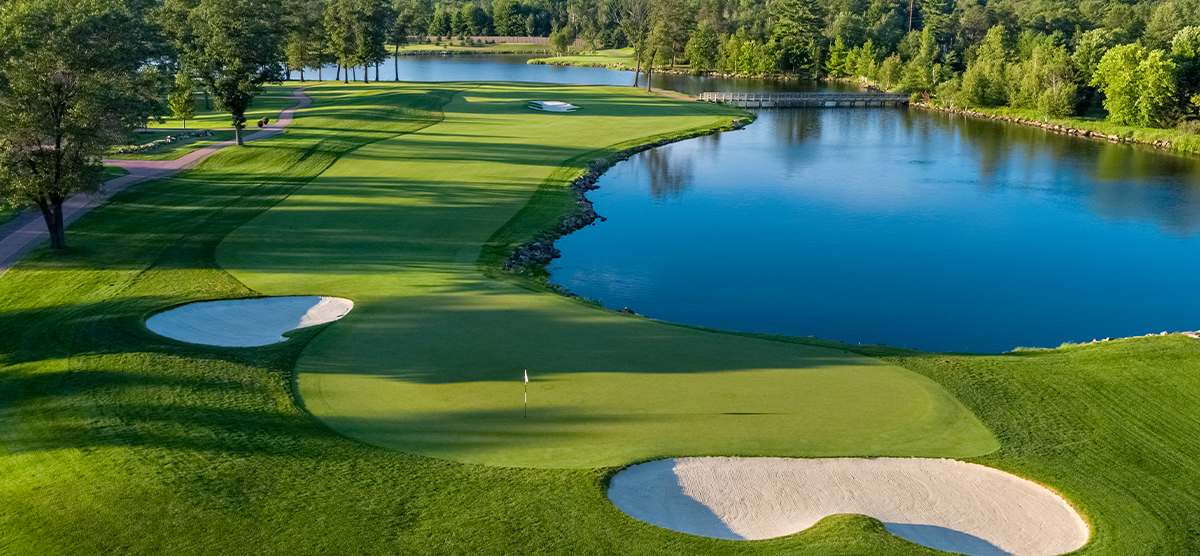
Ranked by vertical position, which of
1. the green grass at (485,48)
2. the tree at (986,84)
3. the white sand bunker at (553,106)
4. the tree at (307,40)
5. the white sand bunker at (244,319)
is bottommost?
the white sand bunker at (244,319)

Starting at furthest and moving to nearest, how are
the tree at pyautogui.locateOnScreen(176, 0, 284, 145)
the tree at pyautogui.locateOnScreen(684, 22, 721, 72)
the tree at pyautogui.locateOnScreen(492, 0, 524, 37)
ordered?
the tree at pyautogui.locateOnScreen(492, 0, 524, 37), the tree at pyautogui.locateOnScreen(684, 22, 721, 72), the tree at pyautogui.locateOnScreen(176, 0, 284, 145)

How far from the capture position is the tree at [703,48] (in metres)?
122

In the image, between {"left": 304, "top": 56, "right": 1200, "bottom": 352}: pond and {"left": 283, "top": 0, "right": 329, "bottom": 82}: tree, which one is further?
{"left": 283, "top": 0, "right": 329, "bottom": 82}: tree

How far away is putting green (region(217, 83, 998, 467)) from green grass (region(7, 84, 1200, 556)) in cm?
72

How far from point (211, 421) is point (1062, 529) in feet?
48.6

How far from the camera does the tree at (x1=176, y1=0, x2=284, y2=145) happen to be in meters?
47.6

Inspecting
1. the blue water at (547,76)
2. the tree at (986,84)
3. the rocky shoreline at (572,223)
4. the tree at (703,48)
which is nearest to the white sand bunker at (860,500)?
Answer: the rocky shoreline at (572,223)

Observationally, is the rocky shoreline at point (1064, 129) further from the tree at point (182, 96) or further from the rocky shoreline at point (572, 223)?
the tree at point (182, 96)

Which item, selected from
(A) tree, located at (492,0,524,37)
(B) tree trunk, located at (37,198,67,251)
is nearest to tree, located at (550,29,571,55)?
(A) tree, located at (492,0,524,37)

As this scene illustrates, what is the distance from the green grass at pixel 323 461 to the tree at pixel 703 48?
102350 mm

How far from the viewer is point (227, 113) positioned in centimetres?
6272

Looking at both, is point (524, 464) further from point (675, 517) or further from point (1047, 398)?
point (1047, 398)

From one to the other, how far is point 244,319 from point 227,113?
4262 centimetres

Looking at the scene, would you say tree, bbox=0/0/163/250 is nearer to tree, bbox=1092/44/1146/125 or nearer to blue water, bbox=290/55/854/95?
blue water, bbox=290/55/854/95
